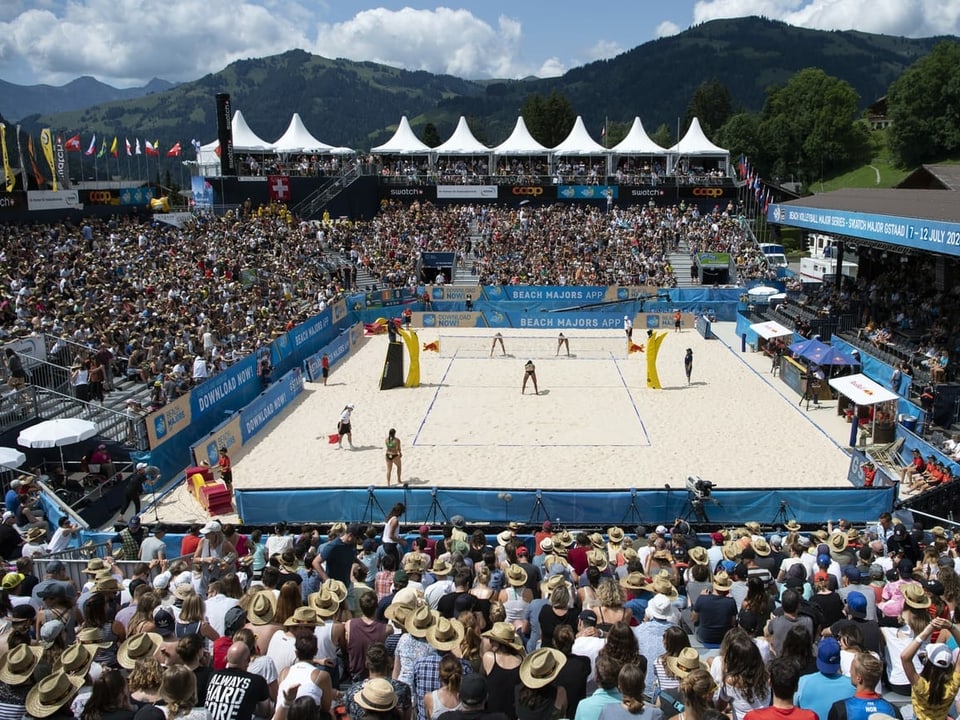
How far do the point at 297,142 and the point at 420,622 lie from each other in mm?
47993

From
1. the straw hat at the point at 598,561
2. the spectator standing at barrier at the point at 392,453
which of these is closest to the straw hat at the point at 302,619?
the straw hat at the point at 598,561

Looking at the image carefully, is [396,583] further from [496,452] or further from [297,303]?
[297,303]

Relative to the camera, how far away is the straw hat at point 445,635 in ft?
17.4

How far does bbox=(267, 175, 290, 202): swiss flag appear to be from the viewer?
145ft

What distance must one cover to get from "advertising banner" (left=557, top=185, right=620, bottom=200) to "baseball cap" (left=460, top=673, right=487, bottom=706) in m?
44.8

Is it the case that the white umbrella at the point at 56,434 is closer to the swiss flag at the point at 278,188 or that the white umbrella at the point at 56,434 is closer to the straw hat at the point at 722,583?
the straw hat at the point at 722,583

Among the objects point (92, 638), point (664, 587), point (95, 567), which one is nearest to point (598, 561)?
point (664, 587)

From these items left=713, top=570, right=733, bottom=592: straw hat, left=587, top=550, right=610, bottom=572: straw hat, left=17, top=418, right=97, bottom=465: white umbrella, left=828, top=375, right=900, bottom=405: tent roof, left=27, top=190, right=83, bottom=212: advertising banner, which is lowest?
left=828, top=375, right=900, bottom=405: tent roof

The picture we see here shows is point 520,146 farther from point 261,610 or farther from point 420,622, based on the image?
point 420,622

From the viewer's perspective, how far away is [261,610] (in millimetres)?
6047

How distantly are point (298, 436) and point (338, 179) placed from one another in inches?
1163

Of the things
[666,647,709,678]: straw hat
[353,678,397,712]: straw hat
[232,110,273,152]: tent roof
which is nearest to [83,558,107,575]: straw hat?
[353,678,397,712]: straw hat

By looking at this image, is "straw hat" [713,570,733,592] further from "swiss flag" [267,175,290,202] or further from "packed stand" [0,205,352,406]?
"swiss flag" [267,175,290,202]

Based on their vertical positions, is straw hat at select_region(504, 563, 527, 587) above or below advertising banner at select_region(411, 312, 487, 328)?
above
